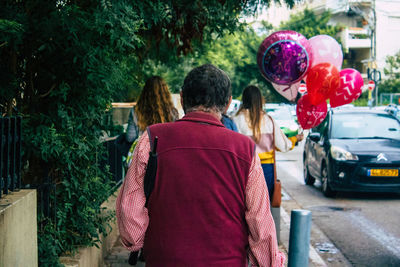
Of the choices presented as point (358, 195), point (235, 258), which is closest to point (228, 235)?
point (235, 258)

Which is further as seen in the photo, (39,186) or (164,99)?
(164,99)

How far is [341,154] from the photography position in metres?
9.76

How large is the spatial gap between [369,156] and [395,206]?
37.1 inches

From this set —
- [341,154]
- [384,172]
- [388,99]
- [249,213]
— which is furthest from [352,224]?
[388,99]

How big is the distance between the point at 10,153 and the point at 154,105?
1.69 metres

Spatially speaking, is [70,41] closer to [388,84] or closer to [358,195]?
[358,195]

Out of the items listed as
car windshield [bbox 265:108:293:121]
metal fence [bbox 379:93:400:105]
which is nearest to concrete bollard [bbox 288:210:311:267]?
car windshield [bbox 265:108:293:121]

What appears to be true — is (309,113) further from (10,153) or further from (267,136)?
(10,153)

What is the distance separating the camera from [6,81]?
12.8 feet

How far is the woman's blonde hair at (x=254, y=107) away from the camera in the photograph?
5.78m

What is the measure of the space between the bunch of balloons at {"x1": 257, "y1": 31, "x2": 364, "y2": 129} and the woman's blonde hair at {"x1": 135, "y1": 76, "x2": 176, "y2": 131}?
2.34 meters

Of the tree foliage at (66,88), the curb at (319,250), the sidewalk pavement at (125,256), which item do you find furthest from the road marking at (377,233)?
the tree foliage at (66,88)

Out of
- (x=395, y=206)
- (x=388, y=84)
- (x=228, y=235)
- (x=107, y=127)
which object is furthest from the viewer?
(x=388, y=84)

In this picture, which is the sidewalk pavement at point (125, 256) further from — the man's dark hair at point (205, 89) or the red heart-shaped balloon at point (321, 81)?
the man's dark hair at point (205, 89)
